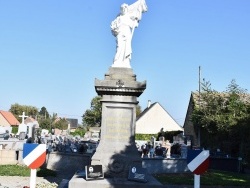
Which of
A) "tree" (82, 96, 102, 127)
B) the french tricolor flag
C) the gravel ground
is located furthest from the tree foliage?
"tree" (82, 96, 102, 127)

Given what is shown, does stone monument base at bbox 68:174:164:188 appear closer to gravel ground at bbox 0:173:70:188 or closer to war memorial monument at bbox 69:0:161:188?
war memorial monument at bbox 69:0:161:188

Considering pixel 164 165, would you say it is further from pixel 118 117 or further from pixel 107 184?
pixel 107 184

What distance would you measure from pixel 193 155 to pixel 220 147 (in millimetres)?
23797

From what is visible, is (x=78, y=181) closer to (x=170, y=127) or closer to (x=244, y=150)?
(x=244, y=150)

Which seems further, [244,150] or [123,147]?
[244,150]

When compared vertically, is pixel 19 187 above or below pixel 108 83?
below

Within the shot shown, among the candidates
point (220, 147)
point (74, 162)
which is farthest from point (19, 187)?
point (220, 147)

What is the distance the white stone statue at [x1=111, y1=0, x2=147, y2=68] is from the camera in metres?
12.6

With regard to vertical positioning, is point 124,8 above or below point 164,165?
above

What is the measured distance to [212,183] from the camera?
15773 mm

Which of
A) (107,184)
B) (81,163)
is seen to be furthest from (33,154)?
(81,163)

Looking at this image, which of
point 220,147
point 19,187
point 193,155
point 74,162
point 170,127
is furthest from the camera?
point 170,127

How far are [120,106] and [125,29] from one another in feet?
8.61

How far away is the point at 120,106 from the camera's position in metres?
12.0
